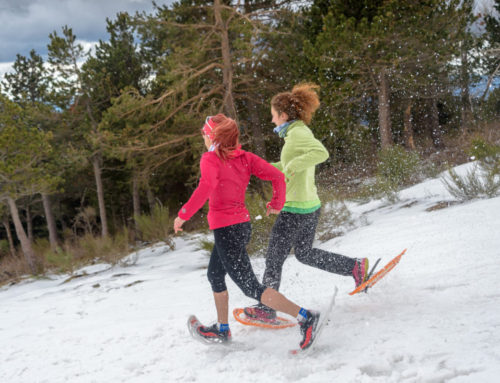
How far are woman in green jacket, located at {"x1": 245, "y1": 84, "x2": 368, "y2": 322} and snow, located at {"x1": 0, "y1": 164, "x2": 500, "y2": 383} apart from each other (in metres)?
0.33

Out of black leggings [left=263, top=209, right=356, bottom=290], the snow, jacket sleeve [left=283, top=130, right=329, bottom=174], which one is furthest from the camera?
black leggings [left=263, top=209, right=356, bottom=290]

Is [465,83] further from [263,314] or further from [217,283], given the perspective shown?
[217,283]

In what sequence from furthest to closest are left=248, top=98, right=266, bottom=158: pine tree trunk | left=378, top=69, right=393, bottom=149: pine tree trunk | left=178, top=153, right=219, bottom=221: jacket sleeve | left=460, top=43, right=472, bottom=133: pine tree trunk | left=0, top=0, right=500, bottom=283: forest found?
left=460, top=43, right=472, bottom=133: pine tree trunk, left=248, top=98, right=266, bottom=158: pine tree trunk, left=378, top=69, right=393, bottom=149: pine tree trunk, left=0, top=0, right=500, bottom=283: forest, left=178, top=153, right=219, bottom=221: jacket sleeve

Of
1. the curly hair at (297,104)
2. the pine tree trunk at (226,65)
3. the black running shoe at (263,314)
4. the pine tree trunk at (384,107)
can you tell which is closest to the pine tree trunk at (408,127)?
the pine tree trunk at (384,107)

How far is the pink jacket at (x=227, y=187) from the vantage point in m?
2.21

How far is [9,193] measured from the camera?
1140 cm

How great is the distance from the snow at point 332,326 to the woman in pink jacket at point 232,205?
0.33 meters

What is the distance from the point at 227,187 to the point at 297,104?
83 centimetres

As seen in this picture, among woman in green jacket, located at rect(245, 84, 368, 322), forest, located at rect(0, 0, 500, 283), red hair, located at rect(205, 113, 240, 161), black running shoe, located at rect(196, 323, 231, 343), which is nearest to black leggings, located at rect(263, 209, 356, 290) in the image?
woman in green jacket, located at rect(245, 84, 368, 322)

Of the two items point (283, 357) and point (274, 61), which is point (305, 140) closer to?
point (283, 357)

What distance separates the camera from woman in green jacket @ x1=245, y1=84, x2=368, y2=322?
257cm

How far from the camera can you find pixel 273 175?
2.40m

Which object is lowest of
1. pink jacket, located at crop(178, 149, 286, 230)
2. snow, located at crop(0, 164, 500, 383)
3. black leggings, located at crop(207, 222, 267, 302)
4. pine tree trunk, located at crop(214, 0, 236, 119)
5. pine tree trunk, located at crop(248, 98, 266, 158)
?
snow, located at crop(0, 164, 500, 383)

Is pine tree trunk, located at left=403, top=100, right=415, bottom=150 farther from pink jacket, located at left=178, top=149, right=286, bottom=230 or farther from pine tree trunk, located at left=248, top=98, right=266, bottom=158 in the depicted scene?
pink jacket, located at left=178, top=149, right=286, bottom=230
